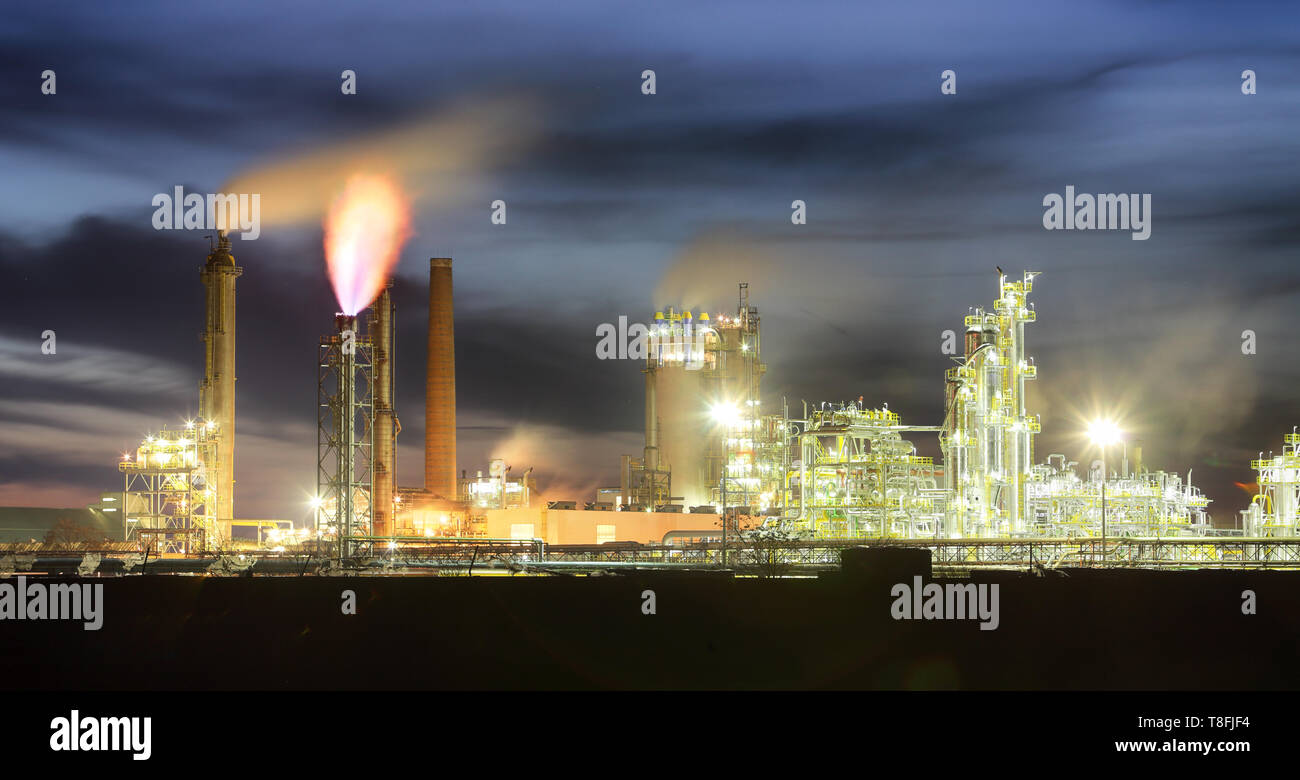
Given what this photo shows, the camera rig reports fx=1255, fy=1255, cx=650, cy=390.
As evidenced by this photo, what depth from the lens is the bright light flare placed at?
55.4m

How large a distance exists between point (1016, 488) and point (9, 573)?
162 feet

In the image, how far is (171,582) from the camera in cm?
4306

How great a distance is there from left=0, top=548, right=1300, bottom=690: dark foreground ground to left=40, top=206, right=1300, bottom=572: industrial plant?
4507mm

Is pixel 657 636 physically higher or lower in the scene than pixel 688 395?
lower

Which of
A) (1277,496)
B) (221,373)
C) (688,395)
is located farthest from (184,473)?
(1277,496)

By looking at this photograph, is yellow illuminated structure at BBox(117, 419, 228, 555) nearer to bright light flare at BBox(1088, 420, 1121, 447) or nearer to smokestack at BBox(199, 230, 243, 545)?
smokestack at BBox(199, 230, 243, 545)

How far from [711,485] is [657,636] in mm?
58340

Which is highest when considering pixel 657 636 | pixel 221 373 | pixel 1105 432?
pixel 221 373

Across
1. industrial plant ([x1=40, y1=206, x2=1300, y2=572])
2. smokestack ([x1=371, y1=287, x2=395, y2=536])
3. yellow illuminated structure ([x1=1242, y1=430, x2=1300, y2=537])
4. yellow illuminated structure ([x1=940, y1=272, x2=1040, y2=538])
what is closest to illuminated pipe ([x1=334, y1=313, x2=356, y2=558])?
industrial plant ([x1=40, y1=206, x2=1300, y2=572])

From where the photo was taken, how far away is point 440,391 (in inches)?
3585

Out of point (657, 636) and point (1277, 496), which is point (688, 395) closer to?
point (1277, 496)
